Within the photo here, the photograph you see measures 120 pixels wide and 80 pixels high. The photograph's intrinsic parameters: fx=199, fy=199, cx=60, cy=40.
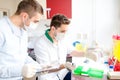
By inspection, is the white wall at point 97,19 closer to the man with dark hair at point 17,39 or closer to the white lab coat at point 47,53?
the white lab coat at point 47,53

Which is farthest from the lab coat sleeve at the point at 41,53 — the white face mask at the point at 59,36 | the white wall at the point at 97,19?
the white wall at the point at 97,19

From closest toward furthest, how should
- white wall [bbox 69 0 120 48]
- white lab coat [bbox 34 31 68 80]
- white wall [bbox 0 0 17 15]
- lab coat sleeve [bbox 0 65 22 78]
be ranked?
lab coat sleeve [bbox 0 65 22 78], white lab coat [bbox 34 31 68 80], white wall [bbox 69 0 120 48], white wall [bbox 0 0 17 15]

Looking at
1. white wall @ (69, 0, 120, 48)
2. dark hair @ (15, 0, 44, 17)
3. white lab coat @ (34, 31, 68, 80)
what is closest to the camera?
dark hair @ (15, 0, 44, 17)

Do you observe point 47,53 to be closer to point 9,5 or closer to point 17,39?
point 17,39

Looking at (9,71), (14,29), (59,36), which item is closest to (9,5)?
(59,36)

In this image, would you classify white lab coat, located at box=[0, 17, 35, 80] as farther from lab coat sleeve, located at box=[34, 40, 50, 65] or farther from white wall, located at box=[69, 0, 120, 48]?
white wall, located at box=[69, 0, 120, 48]

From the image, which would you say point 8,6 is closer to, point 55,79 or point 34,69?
Result: point 55,79

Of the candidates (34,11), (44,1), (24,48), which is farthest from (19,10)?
(44,1)

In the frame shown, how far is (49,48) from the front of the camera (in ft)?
5.87

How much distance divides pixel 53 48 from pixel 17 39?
45 centimetres

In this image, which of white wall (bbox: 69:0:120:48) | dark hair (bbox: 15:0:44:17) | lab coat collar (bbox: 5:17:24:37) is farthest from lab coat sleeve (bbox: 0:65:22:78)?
white wall (bbox: 69:0:120:48)

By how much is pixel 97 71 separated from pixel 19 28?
25.9 inches

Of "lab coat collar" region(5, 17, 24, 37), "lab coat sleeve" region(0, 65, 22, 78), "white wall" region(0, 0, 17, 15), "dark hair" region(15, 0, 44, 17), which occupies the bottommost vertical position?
"lab coat sleeve" region(0, 65, 22, 78)

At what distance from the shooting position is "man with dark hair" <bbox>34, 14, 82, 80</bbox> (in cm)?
176
